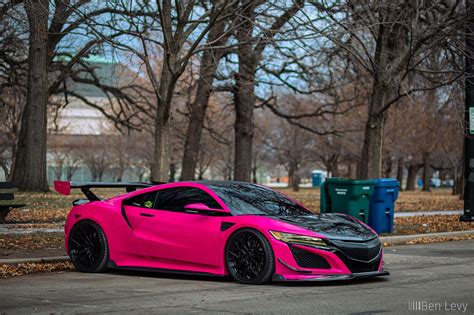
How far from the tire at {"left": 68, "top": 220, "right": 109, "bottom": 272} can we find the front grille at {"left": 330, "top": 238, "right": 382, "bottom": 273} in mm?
3353

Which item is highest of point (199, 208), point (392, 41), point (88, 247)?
point (392, 41)

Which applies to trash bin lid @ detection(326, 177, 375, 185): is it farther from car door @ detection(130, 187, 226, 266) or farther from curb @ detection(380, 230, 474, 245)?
car door @ detection(130, 187, 226, 266)

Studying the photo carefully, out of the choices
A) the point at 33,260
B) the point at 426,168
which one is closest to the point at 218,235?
the point at 33,260

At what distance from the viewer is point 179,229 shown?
996cm

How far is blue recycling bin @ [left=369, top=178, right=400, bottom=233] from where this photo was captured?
16.4 metres

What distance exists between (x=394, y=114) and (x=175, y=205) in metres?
42.1

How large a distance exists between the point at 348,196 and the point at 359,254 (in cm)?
662

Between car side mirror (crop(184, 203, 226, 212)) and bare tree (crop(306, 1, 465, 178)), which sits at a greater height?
bare tree (crop(306, 1, 465, 178))

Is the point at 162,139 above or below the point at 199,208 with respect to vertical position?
above

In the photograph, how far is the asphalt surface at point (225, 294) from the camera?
7562mm

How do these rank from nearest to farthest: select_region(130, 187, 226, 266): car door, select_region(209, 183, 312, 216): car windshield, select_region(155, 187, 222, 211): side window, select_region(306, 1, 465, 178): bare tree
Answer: select_region(130, 187, 226, 266): car door, select_region(209, 183, 312, 216): car windshield, select_region(155, 187, 222, 211): side window, select_region(306, 1, 465, 178): bare tree

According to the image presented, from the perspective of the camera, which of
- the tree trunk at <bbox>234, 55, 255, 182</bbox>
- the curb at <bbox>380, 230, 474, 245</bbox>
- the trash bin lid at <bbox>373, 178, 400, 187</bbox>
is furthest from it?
the tree trunk at <bbox>234, 55, 255, 182</bbox>

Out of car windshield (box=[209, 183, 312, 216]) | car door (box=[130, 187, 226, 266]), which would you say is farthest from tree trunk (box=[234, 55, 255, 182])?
car door (box=[130, 187, 226, 266])

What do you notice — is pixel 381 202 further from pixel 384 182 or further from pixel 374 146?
pixel 374 146
